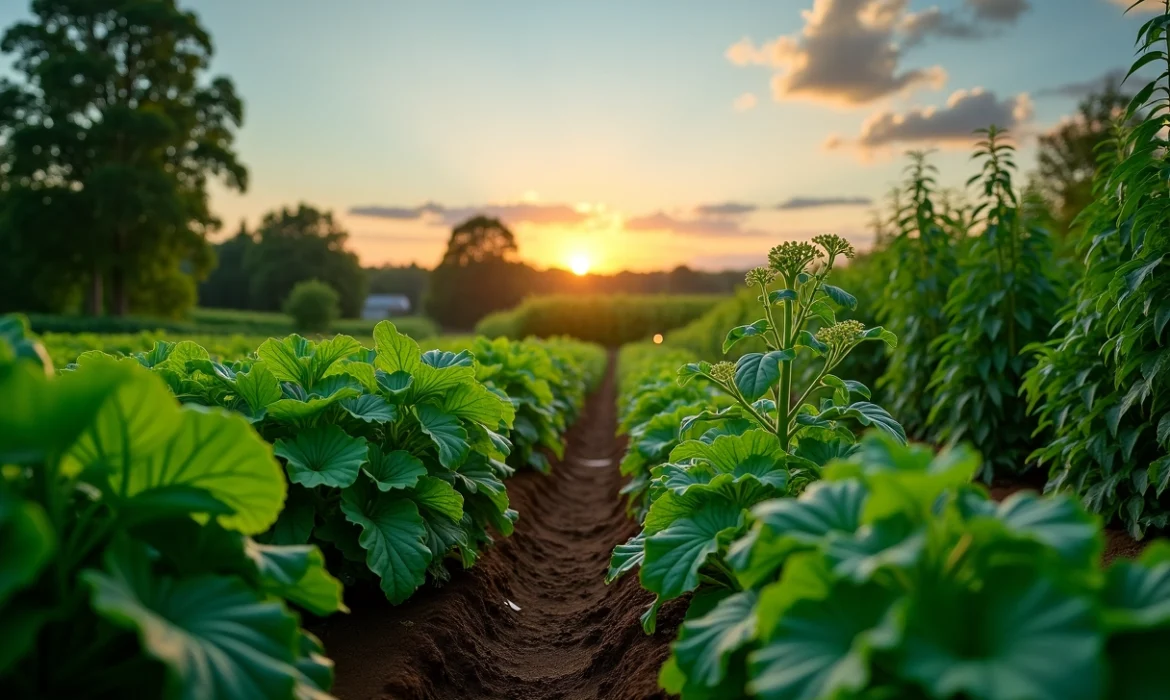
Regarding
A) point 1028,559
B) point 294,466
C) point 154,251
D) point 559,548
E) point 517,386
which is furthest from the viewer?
point 154,251

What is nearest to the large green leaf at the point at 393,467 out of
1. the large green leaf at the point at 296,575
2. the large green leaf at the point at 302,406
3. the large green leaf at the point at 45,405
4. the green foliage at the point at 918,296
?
the large green leaf at the point at 302,406

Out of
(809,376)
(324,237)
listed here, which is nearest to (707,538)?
(809,376)

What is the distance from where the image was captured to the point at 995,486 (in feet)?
19.3

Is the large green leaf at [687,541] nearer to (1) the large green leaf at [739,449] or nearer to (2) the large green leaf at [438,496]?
(1) the large green leaf at [739,449]

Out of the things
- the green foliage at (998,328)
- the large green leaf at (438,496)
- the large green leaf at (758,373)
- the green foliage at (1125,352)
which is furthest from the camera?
the green foliage at (998,328)

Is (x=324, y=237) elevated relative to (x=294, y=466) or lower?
elevated

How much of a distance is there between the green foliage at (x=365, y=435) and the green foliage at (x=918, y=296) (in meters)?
5.36

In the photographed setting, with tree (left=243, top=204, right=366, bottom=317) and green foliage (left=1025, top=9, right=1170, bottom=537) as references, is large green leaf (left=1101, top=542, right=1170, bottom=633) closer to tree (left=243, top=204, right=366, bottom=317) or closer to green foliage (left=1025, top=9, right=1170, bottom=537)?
green foliage (left=1025, top=9, right=1170, bottom=537)

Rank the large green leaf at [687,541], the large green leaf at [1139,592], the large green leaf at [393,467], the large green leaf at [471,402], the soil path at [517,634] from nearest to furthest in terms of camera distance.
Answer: the large green leaf at [1139,592], the large green leaf at [687,541], the soil path at [517,634], the large green leaf at [393,467], the large green leaf at [471,402]

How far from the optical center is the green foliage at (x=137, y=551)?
1.37 m

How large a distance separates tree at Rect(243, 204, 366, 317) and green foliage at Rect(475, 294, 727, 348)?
19.1m

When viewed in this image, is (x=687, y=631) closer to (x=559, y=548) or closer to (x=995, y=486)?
(x=559, y=548)

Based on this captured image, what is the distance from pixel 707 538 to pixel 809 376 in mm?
7282

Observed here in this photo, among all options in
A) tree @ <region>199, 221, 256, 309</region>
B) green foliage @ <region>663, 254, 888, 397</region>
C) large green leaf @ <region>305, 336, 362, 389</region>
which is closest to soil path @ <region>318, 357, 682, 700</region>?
large green leaf @ <region>305, 336, 362, 389</region>
